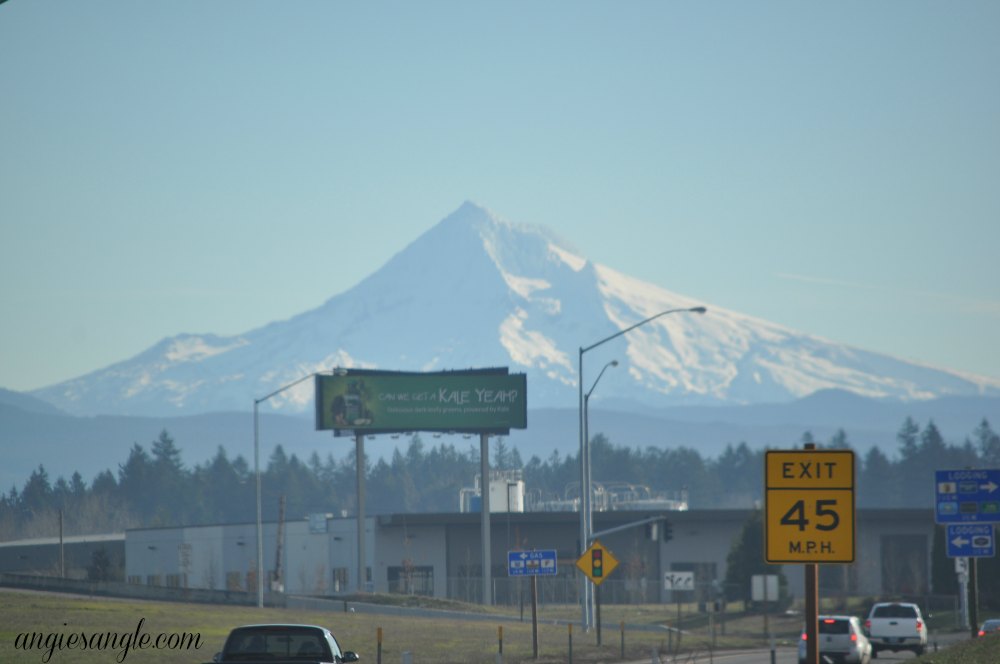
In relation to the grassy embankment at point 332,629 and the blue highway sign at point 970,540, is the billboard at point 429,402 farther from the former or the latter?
the blue highway sign at point 970,540

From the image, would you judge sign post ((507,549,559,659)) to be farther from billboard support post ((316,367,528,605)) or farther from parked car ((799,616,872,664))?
billboard support post ((316,367,528,605))

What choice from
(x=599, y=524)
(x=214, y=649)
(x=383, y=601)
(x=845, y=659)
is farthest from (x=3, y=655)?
(x=599, y=524)

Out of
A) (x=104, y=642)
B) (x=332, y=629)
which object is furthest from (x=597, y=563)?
(x=104, y=642)

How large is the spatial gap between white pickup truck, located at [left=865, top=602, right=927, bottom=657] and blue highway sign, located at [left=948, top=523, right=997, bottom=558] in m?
3.78

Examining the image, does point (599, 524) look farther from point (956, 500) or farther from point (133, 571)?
point (956, 500)

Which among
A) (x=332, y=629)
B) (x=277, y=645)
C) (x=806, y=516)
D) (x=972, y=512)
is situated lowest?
(x=332, y=629)

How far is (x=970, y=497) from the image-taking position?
46344 millimetres

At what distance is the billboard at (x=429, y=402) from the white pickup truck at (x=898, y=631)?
52503 millimetres

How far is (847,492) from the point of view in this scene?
15.0 m

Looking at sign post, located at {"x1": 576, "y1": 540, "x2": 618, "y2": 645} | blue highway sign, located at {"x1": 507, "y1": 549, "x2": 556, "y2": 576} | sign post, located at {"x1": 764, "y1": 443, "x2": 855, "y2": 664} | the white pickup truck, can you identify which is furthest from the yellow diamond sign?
sign post, located at {"x1": 764, "y1": 443, "x2": 855, "y2": 664}

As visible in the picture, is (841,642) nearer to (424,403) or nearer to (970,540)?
(970,540)

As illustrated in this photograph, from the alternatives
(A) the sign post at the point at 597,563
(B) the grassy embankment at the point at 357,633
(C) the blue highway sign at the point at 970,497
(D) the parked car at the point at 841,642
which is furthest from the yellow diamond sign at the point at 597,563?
(C) the blue highway sign at the point at 970,497

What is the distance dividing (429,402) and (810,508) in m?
87.7

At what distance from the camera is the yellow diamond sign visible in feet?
155
